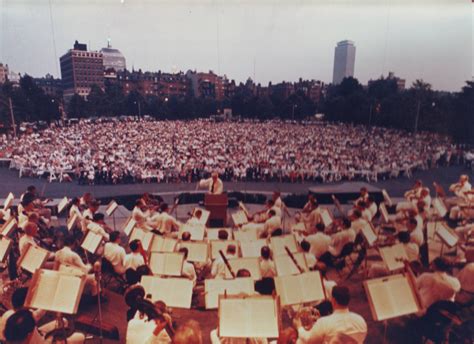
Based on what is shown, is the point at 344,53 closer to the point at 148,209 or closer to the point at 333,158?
the point at 333,158

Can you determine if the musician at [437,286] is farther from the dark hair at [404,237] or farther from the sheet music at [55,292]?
the sheet music at [55,292]

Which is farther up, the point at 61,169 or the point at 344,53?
the point at 344,53

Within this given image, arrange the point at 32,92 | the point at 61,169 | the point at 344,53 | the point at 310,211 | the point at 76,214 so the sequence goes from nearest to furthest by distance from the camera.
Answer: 1. the point at 76,214
2. the point at 310,211
3. the point at 344,53
4. the point at 32,92
5. the point at 61,169

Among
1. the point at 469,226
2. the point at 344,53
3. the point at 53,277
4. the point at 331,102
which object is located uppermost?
the point at 344,53

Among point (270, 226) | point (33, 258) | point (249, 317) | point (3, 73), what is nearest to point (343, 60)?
point (270, 226)

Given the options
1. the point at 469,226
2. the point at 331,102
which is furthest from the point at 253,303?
the point at 331,102
